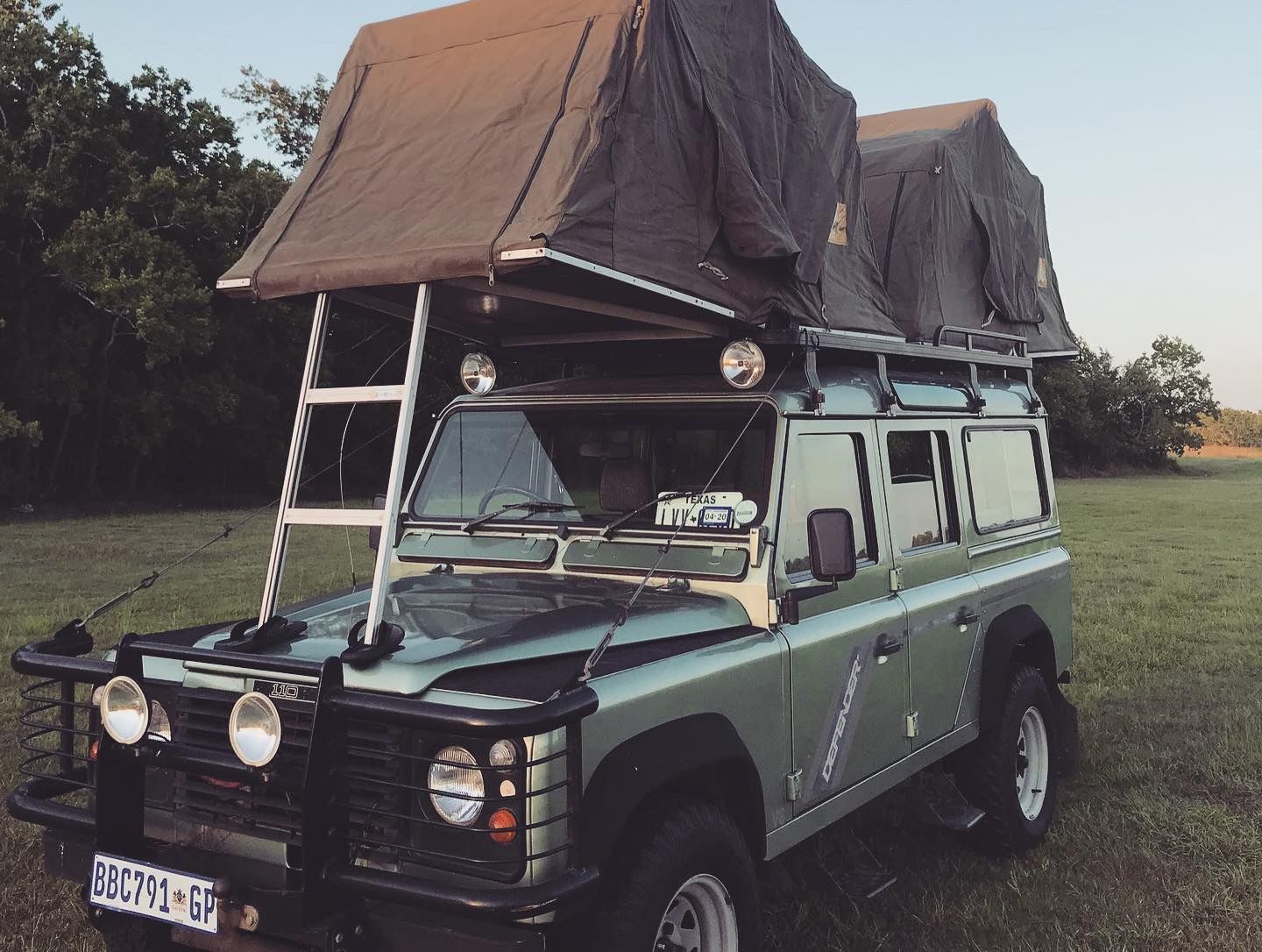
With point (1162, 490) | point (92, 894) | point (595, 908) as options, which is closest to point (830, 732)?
point (595, 908)

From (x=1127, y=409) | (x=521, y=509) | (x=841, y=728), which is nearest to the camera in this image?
(x=841, y=728)

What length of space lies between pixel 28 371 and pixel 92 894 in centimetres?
2718

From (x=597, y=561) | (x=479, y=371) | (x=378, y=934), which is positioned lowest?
(x=378, y=934)

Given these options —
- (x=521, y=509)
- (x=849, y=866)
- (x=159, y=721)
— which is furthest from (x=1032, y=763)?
(x=159, y=721)

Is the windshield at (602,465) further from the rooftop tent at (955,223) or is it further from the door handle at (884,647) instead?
the rooftop tent at (955,223)

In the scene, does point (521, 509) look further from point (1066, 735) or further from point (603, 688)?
point (1066, 735)

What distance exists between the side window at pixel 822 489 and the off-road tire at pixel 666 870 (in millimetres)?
1113

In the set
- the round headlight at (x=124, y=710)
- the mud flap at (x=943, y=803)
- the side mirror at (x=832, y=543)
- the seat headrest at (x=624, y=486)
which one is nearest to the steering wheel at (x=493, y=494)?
the seat headrest at (x=624, y=486)

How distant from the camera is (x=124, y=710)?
3113 mm

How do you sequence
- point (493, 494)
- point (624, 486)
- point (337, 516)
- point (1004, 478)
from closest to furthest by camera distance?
point (337, 516)
point (624, 486)
point (493, 494)
point (1004, 478)

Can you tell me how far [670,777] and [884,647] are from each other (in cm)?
159

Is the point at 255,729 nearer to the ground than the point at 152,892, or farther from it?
farther from it

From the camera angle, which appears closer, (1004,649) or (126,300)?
(1004,649)

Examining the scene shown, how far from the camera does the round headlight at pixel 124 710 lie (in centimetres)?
307
